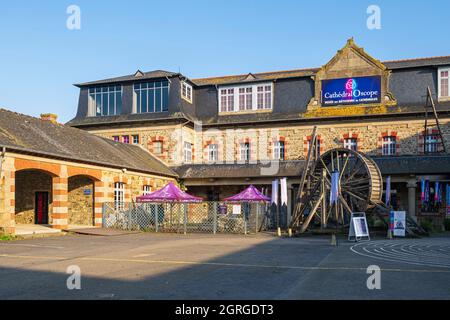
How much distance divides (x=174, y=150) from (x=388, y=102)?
47.3 ft

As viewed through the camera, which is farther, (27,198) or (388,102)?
(388,102)

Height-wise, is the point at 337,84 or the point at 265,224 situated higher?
the point at 337,84

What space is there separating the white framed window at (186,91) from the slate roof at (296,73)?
1.09 meters

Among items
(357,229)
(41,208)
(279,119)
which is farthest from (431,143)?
(41,208)

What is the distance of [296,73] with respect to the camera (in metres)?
34.2

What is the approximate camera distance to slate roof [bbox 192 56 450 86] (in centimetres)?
3059

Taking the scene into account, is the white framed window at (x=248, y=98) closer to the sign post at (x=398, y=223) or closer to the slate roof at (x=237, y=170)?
the slate roof at (x=237, y=170)

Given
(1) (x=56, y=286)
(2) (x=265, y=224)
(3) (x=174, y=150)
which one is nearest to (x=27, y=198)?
(3) (x=174, y=150)

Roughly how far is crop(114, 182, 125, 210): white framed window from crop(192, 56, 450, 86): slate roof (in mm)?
11823

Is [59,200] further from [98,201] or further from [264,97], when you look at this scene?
[264,97]

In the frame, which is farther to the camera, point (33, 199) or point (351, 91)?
point (351, 91)

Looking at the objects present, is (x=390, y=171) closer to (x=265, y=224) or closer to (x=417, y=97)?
(x=417, y=97)

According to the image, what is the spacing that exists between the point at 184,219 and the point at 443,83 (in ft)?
60.6
